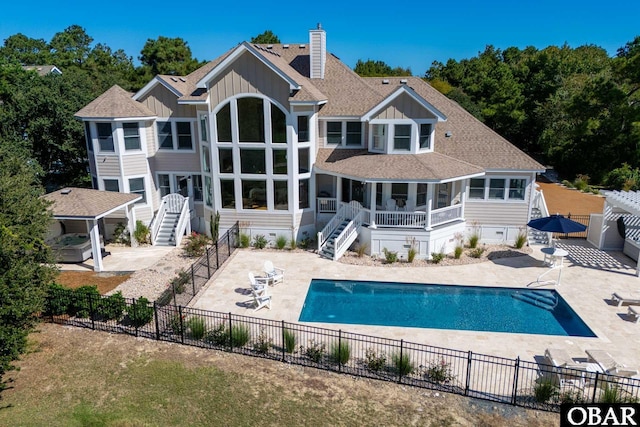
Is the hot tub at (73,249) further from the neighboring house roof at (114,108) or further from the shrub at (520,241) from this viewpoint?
the shrub at (520,241)

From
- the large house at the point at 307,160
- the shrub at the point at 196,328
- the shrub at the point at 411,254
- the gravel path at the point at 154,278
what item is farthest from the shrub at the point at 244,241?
the shrub at the point at 196,328

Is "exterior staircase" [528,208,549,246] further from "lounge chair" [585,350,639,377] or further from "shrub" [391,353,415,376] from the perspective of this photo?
"shrub" [391,353,415,376]

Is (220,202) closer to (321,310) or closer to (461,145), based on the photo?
(321,310)

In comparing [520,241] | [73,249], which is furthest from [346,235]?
[73,249]

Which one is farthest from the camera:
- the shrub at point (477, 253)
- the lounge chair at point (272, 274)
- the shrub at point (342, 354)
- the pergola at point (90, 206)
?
the shrub at point (477, 253)

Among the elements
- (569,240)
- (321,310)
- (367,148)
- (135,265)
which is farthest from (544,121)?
(135,265)

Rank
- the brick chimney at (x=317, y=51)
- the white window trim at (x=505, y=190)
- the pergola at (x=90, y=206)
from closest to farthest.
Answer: the pergola at (x=90, y=206)
the white window trim at (x=505, y=190)
the brick chimney at (x=317, y=51)
